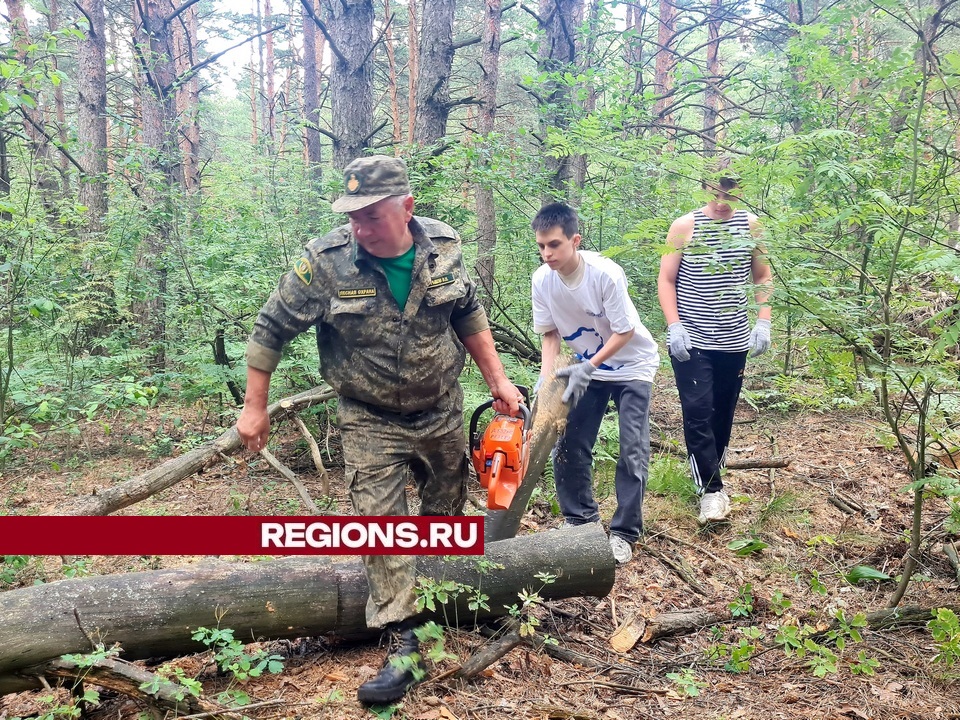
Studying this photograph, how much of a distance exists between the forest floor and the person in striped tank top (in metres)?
0.49

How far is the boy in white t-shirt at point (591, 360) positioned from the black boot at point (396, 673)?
5.49 feet

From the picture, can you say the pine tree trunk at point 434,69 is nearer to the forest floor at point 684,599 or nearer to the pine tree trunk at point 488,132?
the pine tree trunk at point 488,132

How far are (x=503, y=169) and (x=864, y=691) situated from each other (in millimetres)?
5887

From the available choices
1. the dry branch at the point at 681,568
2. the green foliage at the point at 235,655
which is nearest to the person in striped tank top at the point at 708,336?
the dry branch at the point at 681,568

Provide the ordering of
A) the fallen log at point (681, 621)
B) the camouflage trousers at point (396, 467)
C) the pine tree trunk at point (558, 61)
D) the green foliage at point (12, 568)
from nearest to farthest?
the camouflage trousers at point (396, 467)
the fallen log at point (681, 621)
the green foliage at point (12, 568)
the pine tree trunk at point (558, 61)

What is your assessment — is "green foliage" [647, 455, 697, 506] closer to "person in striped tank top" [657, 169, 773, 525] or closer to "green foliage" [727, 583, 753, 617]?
"person in striped tank top" [657, 169, 773, 525]

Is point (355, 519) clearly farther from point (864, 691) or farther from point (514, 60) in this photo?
point (514, 60)

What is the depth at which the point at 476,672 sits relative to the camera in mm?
3299

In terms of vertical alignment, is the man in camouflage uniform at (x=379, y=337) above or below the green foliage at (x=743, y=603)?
above

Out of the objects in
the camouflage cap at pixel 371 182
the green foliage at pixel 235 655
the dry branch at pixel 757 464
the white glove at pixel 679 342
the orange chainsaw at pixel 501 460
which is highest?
the camouflage cap at pixel 371 182

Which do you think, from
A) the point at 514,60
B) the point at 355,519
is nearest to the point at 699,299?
the point at 355,519

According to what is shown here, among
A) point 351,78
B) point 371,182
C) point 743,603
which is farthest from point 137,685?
point 351,78

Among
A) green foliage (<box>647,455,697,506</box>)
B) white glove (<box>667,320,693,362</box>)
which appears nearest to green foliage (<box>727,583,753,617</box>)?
green foliage (<box>647,455,697,506</box>)

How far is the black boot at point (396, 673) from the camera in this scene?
2.95 metres
